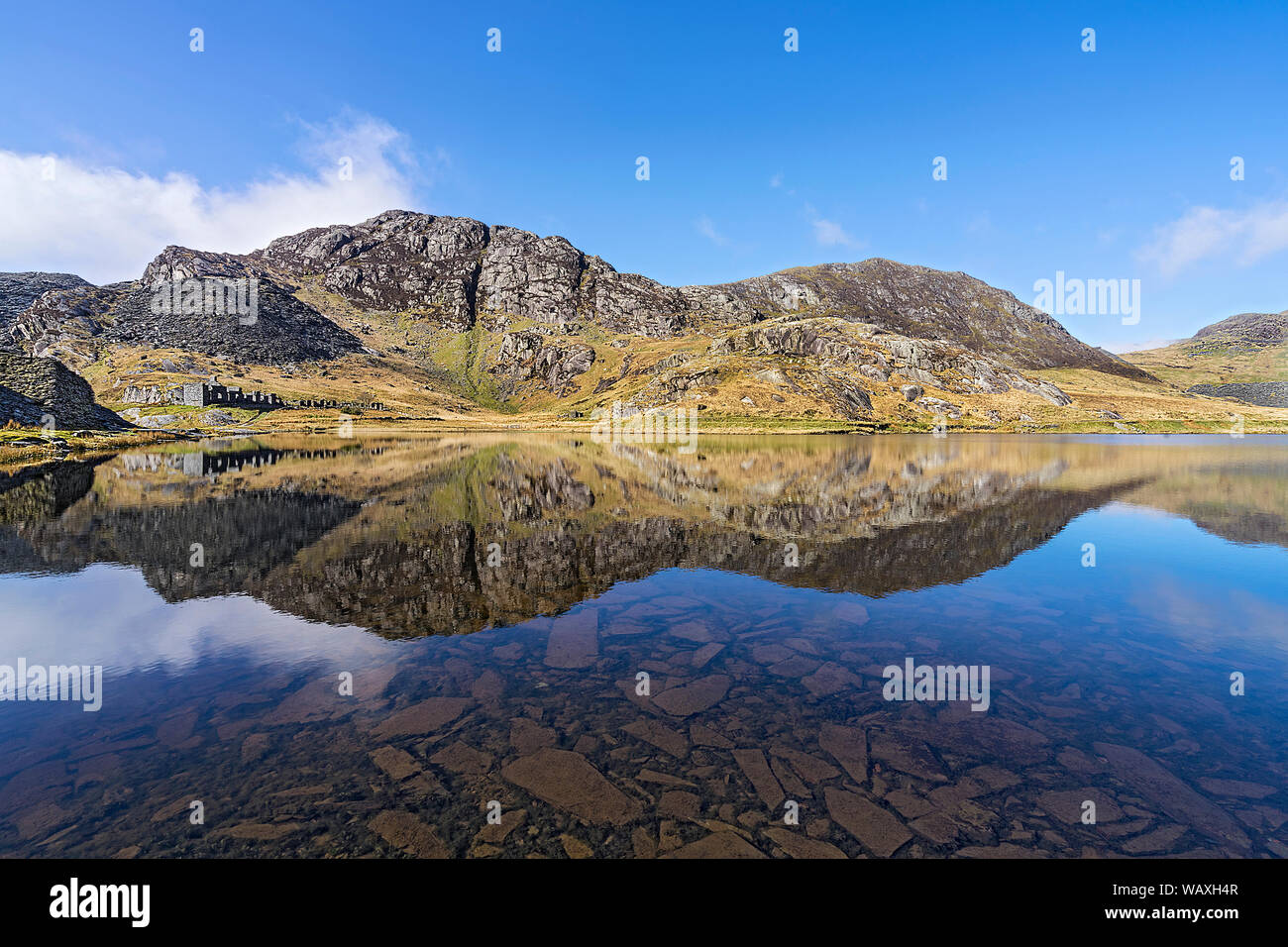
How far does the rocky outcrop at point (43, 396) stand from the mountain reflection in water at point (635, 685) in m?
82.5

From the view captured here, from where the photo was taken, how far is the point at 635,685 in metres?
14.9

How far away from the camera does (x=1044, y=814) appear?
9.68 m

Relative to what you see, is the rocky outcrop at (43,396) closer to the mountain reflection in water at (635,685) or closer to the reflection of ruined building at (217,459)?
the reflection of ruined building at (217,459)

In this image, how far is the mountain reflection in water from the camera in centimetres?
953

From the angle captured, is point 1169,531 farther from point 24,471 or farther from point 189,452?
point 189,452

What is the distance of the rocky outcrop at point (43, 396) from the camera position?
8700cm

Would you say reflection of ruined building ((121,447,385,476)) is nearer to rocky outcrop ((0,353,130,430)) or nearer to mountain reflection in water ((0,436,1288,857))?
rocky outcrop ((0,353,130,430))

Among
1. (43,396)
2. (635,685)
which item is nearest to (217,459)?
(43,396)

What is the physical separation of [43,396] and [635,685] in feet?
436

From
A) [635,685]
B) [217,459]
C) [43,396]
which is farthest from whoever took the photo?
[43,396]

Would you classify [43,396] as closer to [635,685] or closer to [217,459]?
[217,459]

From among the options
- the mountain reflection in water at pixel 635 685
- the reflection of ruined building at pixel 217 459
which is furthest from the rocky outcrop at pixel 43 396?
the mountain reflection in water at pixel 635 685
